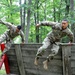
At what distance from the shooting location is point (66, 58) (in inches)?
257

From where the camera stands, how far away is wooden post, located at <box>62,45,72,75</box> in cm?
643

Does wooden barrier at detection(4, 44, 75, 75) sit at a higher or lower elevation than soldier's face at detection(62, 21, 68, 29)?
lower

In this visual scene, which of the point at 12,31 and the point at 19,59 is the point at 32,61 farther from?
the point at 12,31

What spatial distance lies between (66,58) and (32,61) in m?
1.58

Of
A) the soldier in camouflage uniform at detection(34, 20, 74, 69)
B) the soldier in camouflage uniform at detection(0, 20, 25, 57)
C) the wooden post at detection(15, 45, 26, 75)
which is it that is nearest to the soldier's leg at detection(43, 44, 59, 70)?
the soldier in camouflage uniform at detection(34, 20, 74, 69)

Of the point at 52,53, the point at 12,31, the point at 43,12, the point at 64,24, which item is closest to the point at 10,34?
the point at 12,31

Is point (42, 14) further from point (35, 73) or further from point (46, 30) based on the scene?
point (35, 73)

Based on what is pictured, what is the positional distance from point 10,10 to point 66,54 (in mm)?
13293

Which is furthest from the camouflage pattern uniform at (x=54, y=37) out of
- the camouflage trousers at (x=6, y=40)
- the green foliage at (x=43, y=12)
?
the green foliage at (x=43, y=12)

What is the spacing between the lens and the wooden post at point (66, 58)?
6426mm

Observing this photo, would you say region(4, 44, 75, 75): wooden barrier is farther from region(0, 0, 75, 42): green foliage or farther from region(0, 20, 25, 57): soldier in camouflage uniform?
region(0, 0, 75, 42): green foliage

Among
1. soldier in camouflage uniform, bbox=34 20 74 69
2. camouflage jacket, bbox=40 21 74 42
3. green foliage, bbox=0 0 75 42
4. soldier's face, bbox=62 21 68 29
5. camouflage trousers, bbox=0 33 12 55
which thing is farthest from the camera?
green foliage, bbox=0 0 75 42

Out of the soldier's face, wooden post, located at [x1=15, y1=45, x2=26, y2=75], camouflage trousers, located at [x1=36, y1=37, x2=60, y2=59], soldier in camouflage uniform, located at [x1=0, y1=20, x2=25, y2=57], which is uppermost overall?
the soldier's face

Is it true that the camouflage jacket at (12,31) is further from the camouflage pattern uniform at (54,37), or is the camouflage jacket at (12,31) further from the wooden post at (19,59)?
the camouflage pattern uniform at (54,37)
